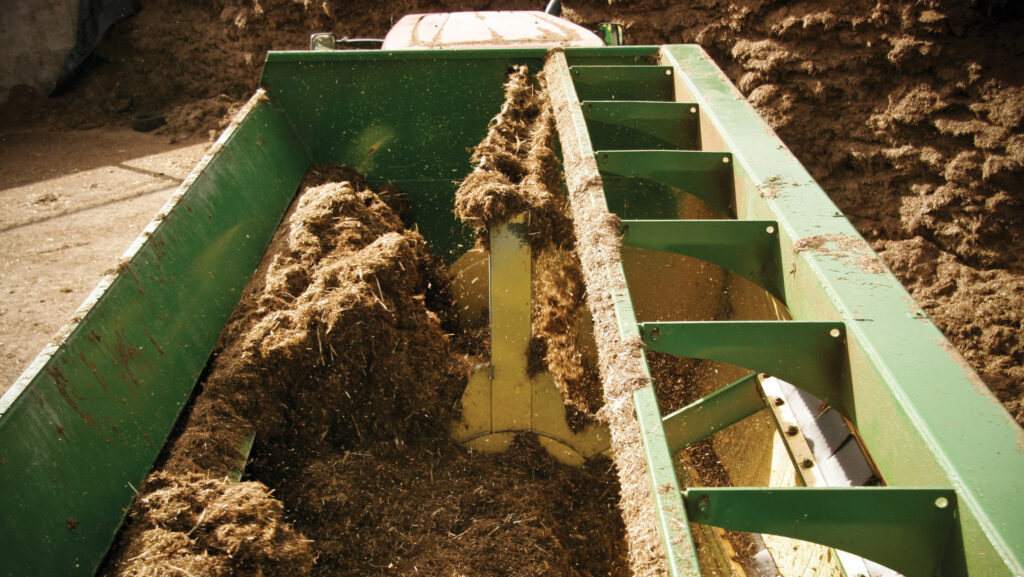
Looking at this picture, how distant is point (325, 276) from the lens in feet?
7.54

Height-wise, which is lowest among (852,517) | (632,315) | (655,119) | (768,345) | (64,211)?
(64,211)

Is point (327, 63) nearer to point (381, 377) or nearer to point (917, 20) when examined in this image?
point (381, 377)

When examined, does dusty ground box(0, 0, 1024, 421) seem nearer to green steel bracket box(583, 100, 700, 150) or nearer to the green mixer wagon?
the green mixer wagon

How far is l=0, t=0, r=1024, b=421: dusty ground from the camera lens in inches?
133

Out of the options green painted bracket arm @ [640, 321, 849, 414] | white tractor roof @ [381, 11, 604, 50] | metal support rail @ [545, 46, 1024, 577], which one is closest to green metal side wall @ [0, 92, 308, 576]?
white tractor roof @ [381, 11, 604, 50]

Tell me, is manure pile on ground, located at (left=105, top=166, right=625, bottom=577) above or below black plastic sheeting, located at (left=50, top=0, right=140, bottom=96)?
below

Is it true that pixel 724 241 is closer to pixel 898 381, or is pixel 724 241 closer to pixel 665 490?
pixel 898 381

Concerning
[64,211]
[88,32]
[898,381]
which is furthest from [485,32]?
[88,32]

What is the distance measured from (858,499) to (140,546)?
1.59m

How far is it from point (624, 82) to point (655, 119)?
1.48 feet

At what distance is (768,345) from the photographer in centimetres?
156

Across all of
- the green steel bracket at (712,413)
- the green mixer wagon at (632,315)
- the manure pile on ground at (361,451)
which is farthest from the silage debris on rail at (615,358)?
the manure pile on ground at (361,451)

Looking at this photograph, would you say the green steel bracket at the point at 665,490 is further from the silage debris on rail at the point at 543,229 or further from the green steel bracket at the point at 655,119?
the green steel bracket at the point at 655,119

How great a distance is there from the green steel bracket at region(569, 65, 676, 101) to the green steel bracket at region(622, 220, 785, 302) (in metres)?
1.35
